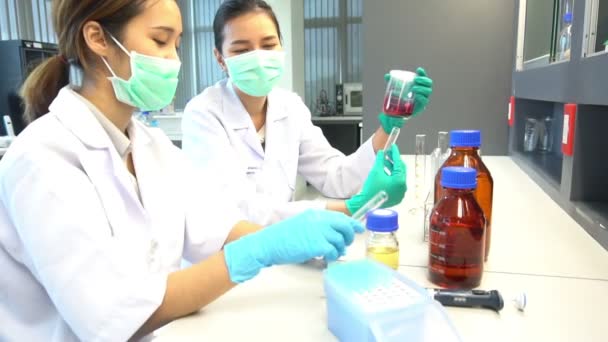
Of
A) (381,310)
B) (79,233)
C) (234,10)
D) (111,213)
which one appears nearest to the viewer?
(381,310)

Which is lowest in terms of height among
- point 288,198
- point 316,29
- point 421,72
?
point 288,198

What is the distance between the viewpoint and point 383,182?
1076 mm

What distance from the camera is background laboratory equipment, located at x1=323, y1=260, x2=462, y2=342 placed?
545 millimetres

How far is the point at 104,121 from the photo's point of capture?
0.89 meters

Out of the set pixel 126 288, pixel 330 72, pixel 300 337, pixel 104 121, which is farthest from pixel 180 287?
pixel 330 72

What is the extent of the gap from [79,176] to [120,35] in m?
0.33

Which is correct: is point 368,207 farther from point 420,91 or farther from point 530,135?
point 530,135

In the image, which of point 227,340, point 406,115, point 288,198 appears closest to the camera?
point 227,340

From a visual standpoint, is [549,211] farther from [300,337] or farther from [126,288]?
[126,288]

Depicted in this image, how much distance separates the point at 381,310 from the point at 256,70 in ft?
3.27

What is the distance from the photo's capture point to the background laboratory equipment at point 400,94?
1.03 metres

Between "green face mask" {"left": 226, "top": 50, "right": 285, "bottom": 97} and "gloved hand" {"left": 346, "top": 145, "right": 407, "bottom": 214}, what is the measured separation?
1.64 feet

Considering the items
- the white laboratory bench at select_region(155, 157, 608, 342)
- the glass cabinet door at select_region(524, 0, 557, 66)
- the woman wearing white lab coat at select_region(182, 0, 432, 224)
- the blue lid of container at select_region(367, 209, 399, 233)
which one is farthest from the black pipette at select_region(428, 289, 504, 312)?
the glass cabinet door at select_region(524, 0, 557, 66)

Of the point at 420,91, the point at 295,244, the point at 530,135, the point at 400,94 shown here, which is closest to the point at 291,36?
the point at 530,135
